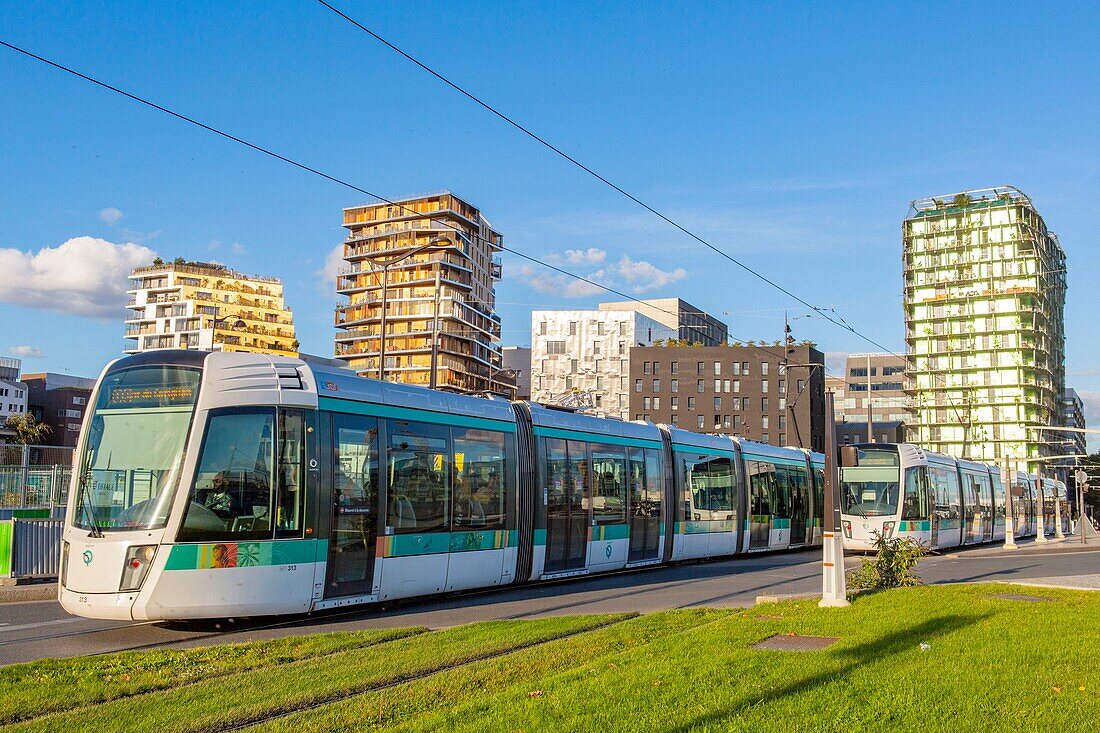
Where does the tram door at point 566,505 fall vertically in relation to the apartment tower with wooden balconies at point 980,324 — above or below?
below

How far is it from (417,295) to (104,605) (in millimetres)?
112708

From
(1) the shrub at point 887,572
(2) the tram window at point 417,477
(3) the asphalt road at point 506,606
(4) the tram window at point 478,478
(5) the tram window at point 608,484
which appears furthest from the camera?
(5) the tram window at point 608,484

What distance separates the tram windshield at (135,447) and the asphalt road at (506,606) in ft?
4.81

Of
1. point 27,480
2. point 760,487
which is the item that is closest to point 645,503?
point 760,487

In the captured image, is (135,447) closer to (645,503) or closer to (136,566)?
(136,566)

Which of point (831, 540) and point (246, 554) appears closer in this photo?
point (246, 554)

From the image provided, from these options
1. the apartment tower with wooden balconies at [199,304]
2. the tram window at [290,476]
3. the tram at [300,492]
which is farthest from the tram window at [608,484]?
the apartment tower with wooden balconies at [199,304]

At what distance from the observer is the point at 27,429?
395 feet

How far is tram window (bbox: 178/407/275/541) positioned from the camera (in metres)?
13.1

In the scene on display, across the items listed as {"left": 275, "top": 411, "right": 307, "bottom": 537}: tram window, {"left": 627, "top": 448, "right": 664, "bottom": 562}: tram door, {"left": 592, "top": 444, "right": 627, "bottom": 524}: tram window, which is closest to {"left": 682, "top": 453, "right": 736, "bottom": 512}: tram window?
{"left": 627, "top": 448, "right": 664, "bottom": 562}: tram door

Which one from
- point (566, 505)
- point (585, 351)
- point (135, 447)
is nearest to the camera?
point (135, 447)

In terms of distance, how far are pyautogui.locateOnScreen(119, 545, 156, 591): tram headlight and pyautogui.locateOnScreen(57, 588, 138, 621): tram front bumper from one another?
105 millimetres

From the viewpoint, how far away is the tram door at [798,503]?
31828mm

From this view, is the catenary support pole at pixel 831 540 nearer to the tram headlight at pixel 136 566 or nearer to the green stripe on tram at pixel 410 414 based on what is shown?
the green stripe on tram at pixel 410 414
